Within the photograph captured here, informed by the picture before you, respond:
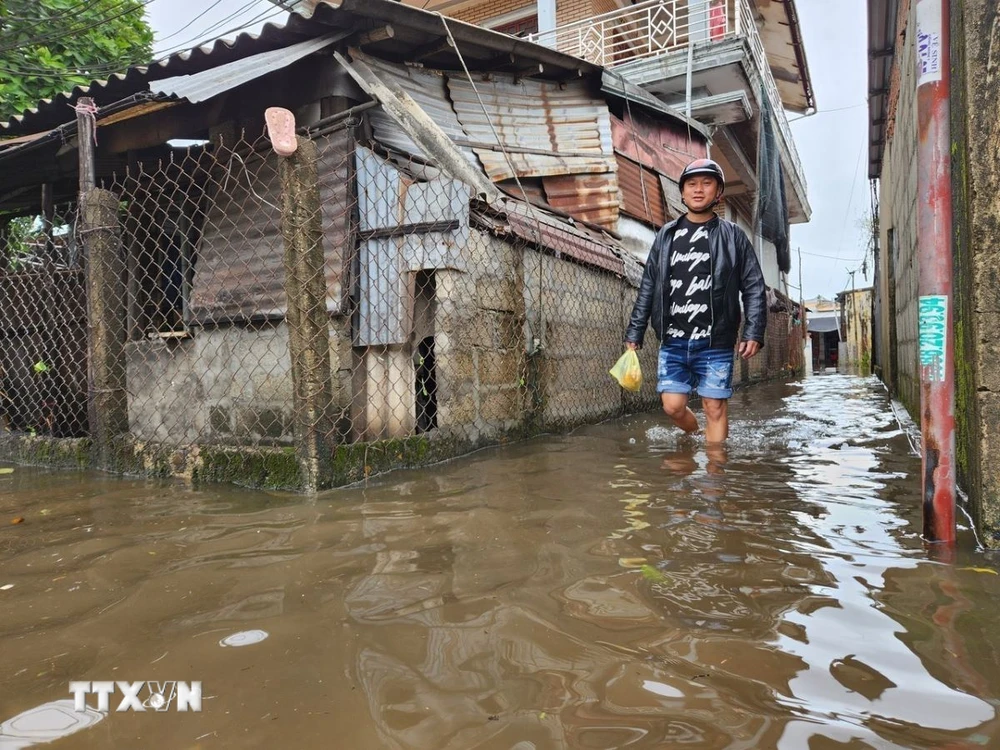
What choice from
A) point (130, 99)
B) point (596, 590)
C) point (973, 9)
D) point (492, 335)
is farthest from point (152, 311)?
point (973, 9)

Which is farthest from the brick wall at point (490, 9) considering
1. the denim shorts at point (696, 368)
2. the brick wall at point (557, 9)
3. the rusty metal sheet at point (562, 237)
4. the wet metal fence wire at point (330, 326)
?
the denim shorts at point (696, 368)

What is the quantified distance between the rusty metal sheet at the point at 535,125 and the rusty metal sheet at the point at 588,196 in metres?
0.12

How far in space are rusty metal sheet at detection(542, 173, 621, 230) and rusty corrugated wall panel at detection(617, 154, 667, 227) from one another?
0.29m

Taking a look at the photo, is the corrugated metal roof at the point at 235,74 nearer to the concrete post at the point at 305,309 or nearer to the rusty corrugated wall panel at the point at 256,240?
the rusty corrugated wall panel at the point at 256,240

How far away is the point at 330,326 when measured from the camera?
13.2 ft

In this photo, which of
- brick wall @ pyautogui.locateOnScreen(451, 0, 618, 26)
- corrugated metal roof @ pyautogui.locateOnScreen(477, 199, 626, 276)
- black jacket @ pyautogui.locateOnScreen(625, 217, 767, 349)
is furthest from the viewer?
brick wall @ pyautogui.locateOnScreen(451, 0, 618, 26)

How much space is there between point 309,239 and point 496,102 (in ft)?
14.3

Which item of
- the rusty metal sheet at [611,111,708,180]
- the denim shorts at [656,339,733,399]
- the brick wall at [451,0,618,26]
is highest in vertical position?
the brick wall at [451,0,618,26]

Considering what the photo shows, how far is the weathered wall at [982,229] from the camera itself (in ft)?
6.06

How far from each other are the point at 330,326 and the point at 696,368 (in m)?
2.35

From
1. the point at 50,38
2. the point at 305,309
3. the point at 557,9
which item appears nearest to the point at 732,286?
the point at 305,309

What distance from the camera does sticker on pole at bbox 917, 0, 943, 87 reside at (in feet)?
6.07

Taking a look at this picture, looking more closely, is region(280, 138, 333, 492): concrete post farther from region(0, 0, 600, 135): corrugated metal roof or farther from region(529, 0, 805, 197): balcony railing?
region(529, 0, 805, 197): balcony railing

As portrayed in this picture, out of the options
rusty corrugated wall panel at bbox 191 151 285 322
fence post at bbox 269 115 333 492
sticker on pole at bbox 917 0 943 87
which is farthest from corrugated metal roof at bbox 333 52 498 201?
sticker on pole at bbox 917 0 943 87
